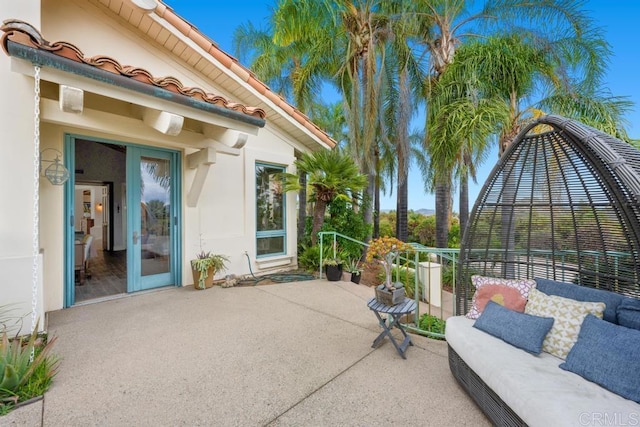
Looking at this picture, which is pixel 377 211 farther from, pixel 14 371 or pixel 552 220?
pixel 14 371

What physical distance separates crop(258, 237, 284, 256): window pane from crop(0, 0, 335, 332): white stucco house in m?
0.03

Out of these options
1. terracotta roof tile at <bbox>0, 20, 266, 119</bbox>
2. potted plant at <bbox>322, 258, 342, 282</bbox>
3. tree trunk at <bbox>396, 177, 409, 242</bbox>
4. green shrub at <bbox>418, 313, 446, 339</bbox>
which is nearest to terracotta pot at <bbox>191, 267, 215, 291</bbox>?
potted plant at <bbox>322, 258, 342, 282</bbox>

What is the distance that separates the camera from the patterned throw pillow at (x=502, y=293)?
2914mm

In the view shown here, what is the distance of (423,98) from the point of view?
11.4 meters

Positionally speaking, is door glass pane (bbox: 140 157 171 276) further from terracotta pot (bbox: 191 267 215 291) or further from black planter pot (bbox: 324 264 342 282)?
black planter pot (bbox: 324 264 342 282)

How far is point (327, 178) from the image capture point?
278 inches

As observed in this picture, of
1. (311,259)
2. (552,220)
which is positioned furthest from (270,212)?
(552,220)

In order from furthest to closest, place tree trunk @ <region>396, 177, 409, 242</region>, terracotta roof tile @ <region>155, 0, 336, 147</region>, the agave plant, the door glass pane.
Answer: tree trunk @ <region>396, 177, 409, 242</region>, the door glass pane, terracotta roof tile @ <region>155, 0, 336, 147</region>, the agave plant

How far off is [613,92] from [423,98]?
221 inches

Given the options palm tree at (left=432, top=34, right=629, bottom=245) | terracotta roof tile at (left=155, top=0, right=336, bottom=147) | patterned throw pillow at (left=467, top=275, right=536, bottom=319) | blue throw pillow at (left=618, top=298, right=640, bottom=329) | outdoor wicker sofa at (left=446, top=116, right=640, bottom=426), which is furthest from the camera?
palm tree at (left=432, top=34, right=629, bottom=245)

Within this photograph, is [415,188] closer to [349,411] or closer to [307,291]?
[307,291]

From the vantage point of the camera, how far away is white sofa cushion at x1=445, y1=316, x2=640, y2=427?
A: 1673 millimetres

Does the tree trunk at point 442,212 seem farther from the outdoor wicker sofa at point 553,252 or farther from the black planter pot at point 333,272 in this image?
the outdoor wicker sofa at point 553,252

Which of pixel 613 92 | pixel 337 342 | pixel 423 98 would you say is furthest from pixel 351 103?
pixel 337 342
